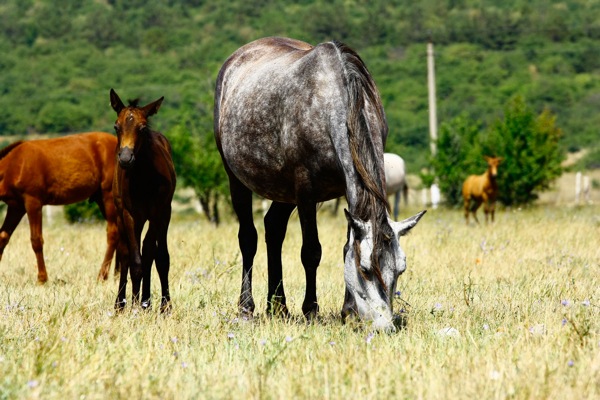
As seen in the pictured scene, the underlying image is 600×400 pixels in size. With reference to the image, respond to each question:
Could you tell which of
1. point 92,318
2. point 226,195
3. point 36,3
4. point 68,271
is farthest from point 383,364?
point 36,3

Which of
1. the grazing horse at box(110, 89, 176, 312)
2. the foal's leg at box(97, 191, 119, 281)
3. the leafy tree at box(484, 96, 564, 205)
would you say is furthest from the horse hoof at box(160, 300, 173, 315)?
the leafy tree at box(484, 96, 564, 205)

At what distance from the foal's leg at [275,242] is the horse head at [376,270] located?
5.19 feet

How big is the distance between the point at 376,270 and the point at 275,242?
6.86 ft

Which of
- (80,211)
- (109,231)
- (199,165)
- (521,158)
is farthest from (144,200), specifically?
(521,158)

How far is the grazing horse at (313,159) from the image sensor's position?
4.83m

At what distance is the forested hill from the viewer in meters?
75.8

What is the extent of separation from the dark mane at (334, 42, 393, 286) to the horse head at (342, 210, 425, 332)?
0.03 metres

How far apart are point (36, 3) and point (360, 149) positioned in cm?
13680

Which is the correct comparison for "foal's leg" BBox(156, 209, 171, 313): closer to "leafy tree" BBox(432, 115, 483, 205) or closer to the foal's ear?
the foal's ear

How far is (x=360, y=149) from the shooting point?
5.16 meters

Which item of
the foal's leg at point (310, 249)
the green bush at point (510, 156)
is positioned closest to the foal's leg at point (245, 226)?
the foal's leg at point (310, 249)

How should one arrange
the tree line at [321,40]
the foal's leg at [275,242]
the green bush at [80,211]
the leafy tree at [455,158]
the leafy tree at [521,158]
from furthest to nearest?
the tree line at [321,40], the leafy tree at [455,158], the leafy tree at [521,158], the green bush at [80,211], the foal's leg at [275,242]

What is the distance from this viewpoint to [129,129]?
636 centimetres

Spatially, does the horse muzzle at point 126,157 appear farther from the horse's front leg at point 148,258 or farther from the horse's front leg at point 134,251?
the horse's front leg at point 148,258
